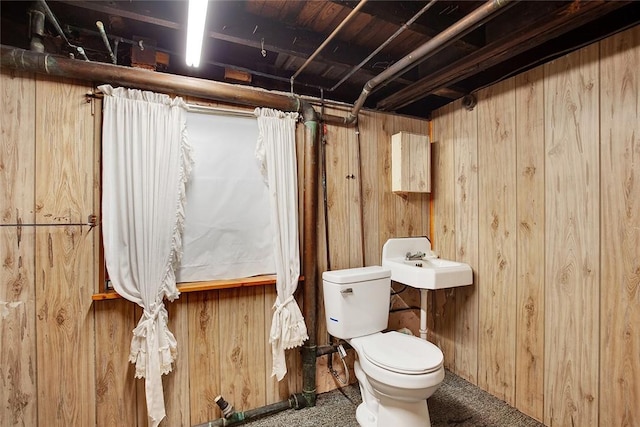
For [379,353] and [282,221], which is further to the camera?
[282,221]

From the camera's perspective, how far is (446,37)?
141cm

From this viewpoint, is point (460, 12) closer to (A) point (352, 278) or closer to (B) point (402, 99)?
(B) point (402, 99)

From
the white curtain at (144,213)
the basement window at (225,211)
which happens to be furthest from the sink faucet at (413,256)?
the white curtain at (144,213)

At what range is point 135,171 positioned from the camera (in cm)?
154

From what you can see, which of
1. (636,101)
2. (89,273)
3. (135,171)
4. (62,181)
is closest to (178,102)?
(135,171)

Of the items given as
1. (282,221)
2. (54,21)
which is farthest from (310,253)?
(54,21)

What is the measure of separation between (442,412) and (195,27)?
2495mm

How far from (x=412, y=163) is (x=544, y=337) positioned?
141cm

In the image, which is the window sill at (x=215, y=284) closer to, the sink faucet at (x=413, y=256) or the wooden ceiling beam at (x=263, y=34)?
the sink faucet at (x=413, y=256)

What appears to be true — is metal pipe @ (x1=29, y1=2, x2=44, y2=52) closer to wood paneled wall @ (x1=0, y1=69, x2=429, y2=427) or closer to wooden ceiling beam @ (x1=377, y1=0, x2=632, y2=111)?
wood paneled wall @ (x1=0, y1=69, x2=429, y2=427)

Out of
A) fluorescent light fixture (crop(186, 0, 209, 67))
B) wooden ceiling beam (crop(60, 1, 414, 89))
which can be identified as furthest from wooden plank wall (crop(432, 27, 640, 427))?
fluorescent light fixture (crop(186, 0, 209, 67))

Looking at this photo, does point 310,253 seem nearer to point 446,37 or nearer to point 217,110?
point 217,110

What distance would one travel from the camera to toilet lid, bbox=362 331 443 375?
4.78 ft

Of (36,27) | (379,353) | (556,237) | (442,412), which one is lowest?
(442,412)
